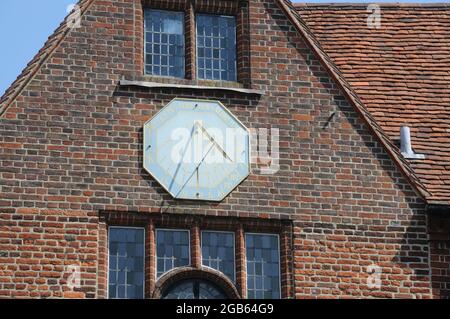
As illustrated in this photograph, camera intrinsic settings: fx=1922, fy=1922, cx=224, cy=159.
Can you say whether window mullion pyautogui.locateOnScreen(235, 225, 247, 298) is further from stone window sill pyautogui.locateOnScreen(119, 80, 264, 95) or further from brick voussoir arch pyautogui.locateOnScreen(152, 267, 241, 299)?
stone window sill pyautogui.locateOnScreen(119, 80, 264, 95)

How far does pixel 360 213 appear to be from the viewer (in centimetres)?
2647

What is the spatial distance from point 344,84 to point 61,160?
13.9 feet

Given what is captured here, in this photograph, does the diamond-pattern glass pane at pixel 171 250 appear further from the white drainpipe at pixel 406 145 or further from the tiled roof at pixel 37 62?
the white drainpipe at pixel 406 145

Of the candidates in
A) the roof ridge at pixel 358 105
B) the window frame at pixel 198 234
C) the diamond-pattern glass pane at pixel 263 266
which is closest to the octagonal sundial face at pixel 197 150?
the window frame at pixel 198 234

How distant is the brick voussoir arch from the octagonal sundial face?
1.01 m

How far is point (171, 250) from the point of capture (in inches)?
1019

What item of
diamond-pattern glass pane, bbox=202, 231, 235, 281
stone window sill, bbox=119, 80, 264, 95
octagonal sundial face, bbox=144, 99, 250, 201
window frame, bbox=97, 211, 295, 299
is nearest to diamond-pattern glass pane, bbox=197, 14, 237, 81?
stone window sill, bbox=119, 80, 264, 95

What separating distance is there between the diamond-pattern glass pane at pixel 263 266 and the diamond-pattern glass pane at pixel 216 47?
2.50 meters

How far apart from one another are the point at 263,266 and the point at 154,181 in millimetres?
1870

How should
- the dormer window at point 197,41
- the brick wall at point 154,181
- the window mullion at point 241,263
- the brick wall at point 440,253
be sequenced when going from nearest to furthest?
the brick wall at point 154,181, the window mullion at point 241,263, the brick wall at point 440,253, the dormer window at point 197,41

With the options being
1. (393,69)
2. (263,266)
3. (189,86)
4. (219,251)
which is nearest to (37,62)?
(189,86)

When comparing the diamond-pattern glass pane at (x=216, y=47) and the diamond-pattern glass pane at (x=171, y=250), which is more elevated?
the diamond-pattern glass pane at (x=216, y=47)

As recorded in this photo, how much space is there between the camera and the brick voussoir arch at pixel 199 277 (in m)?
25.6

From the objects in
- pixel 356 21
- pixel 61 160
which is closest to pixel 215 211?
pixel 61 160
